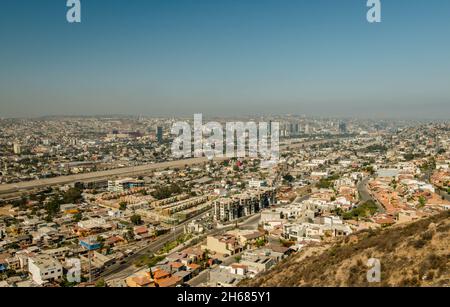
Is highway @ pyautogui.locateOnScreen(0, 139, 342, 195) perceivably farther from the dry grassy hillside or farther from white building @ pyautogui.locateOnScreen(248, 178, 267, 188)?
the dry grassy hillside

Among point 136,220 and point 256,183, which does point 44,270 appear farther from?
point 256,183

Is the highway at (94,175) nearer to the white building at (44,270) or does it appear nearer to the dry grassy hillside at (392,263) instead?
the white building at (44,270)

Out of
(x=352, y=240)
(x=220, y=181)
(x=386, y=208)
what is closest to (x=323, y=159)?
(x=220, y=181)

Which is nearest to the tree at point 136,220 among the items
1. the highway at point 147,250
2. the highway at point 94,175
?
the highway at point 147,250

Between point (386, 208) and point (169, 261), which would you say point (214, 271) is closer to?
point (169, 261)

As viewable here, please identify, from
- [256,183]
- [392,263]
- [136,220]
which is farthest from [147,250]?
[256,183]

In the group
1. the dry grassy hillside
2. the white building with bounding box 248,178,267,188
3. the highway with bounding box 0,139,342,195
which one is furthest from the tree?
the highway with bounding box 0,139,342,195
